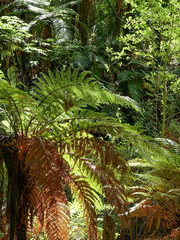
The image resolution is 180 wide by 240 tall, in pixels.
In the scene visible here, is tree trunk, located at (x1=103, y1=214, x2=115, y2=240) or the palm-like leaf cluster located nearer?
the palm-like leaf cluster

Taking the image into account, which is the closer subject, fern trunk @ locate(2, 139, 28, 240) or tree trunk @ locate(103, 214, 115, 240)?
fern trunk @ locate(2, 139, 28, 240)

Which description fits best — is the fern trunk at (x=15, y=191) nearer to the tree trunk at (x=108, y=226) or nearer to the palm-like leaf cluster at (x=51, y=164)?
the palm-like leaf cluster at (x=51, y=164)

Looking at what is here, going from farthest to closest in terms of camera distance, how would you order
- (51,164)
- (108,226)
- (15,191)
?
1. (108,226)
2. (15,191)
3. (51,164)

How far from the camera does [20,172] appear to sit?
60.1 inches

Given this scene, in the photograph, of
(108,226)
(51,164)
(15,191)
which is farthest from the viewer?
(108,226)

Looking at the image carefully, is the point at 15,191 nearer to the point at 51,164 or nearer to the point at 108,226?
the point at 51,164

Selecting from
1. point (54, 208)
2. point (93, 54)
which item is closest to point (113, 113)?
point (93, 54)

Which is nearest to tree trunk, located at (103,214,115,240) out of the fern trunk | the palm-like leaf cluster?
the palm-like leaf cluster

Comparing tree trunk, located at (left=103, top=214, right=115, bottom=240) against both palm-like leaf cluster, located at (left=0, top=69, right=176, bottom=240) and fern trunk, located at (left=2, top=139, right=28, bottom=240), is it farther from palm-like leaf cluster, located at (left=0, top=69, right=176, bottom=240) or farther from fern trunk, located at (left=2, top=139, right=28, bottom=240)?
fern trunk, located at (left=2, top=139, right=28, bottom=240)

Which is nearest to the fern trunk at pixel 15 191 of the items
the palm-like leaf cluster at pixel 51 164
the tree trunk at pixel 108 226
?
the palm-like leaf cluster at pixel 51 164

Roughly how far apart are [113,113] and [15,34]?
276 centimetres

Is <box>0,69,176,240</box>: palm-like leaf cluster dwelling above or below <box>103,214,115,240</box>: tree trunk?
above

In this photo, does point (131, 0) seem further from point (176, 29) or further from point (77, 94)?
point (77, 94)

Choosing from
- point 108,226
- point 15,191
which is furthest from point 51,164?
point 108,226
